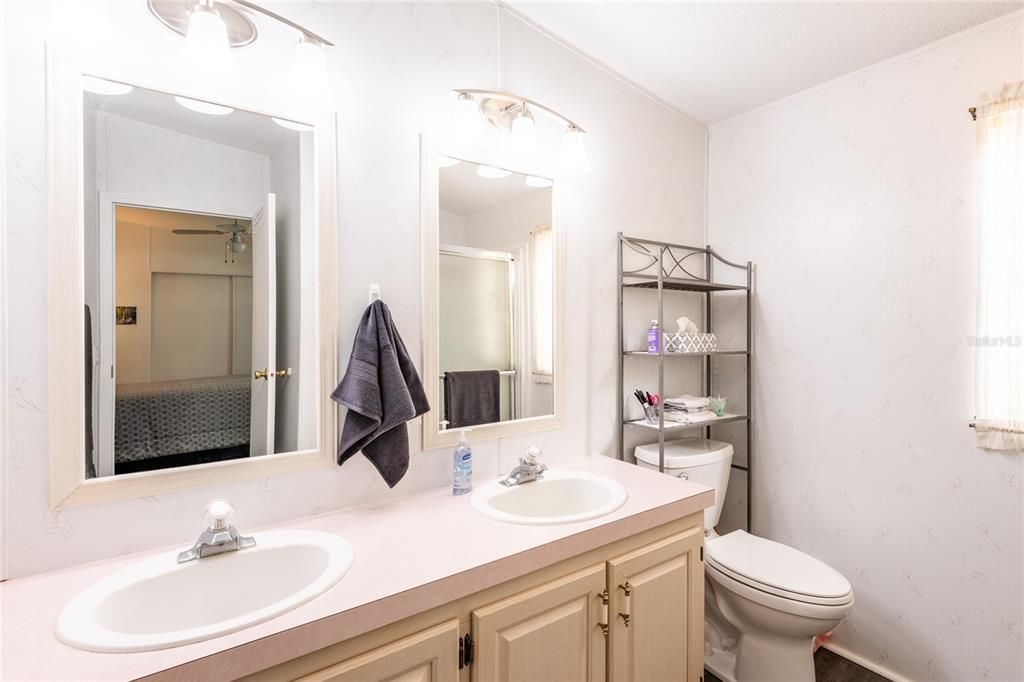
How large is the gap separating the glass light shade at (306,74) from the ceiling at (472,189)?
0.41 meters

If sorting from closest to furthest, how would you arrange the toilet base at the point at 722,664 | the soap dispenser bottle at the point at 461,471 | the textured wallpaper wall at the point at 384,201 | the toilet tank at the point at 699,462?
the textured wallpaper wall at the point at 384,201 < the soap dispenser bottle at the point at 461,471 < the toilet base at the point at 722,664 < the toilet tank at the point at 699,462

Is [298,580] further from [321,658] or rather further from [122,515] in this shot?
[122,515]

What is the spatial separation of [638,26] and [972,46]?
3.83 feet

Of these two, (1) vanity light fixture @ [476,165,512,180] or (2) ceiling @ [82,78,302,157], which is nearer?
(2) ceiling @ [82,78,302,157]

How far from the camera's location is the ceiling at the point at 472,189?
1471mm

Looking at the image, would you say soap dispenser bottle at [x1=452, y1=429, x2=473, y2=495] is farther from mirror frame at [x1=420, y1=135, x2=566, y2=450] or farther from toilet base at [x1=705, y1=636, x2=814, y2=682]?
toilet base at [x1=705, y1=636, x2=814, y2=682]

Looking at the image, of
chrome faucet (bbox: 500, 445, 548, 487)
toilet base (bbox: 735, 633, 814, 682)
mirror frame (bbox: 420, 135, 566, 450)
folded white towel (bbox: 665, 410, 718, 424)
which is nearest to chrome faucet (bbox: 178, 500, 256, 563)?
mirror frame (bbox: 420, 135, 566, 450)

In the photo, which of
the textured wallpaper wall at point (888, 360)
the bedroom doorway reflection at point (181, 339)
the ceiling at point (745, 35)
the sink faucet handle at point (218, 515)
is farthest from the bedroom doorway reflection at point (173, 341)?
the textured wallpaper wall at point (888, 360)

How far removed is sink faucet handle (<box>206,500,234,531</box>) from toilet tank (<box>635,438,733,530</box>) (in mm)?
1466

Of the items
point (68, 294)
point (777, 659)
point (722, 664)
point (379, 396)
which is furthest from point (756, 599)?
point (68, 294)

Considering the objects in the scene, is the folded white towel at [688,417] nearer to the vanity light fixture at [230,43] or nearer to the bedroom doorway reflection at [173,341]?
the bedroom doorway reflection at [173,341]

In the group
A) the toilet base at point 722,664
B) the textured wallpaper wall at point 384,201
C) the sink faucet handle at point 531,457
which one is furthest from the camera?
the toilet base at point 722,664

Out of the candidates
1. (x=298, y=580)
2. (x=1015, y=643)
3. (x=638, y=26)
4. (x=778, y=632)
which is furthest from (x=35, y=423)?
(x=1015, y=643)

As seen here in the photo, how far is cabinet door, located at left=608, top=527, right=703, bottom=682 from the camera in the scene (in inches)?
47.1
